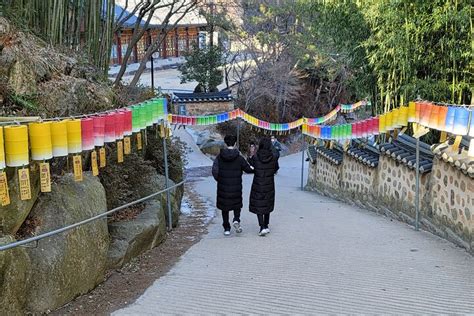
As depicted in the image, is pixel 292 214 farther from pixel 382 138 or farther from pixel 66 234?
pixel 66 234

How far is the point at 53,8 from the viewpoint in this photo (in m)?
8.19

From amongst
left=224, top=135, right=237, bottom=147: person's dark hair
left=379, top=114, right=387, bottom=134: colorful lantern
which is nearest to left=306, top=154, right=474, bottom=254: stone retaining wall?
left=379, top=114, right=387, bottom=134: colorful lantern

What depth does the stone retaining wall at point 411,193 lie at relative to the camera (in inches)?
257

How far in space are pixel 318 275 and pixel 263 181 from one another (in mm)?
2034

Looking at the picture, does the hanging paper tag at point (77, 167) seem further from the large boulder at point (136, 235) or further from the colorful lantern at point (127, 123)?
the colorful lantern at point (127, 123)

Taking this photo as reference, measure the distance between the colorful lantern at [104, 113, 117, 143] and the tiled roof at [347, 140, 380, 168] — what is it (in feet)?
18.6

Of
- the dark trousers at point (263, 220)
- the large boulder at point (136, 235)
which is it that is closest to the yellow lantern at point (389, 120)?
the dark trousers at point (263, 220)

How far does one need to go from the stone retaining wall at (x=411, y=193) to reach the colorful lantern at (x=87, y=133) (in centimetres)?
403

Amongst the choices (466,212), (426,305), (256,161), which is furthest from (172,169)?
(426,305)

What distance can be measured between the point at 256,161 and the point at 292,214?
2441 mm

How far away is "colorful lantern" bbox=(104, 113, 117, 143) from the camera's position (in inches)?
218

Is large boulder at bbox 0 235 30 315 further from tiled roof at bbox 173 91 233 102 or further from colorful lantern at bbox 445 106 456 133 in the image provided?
tiled roof at bbox 173 91 233 102

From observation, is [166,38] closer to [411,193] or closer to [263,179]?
[411,193]

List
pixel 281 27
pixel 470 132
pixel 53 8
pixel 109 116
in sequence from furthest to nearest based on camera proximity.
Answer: pixel 281 27 < pixel 53 8 < pixel 470 132 < pixel 109 116
